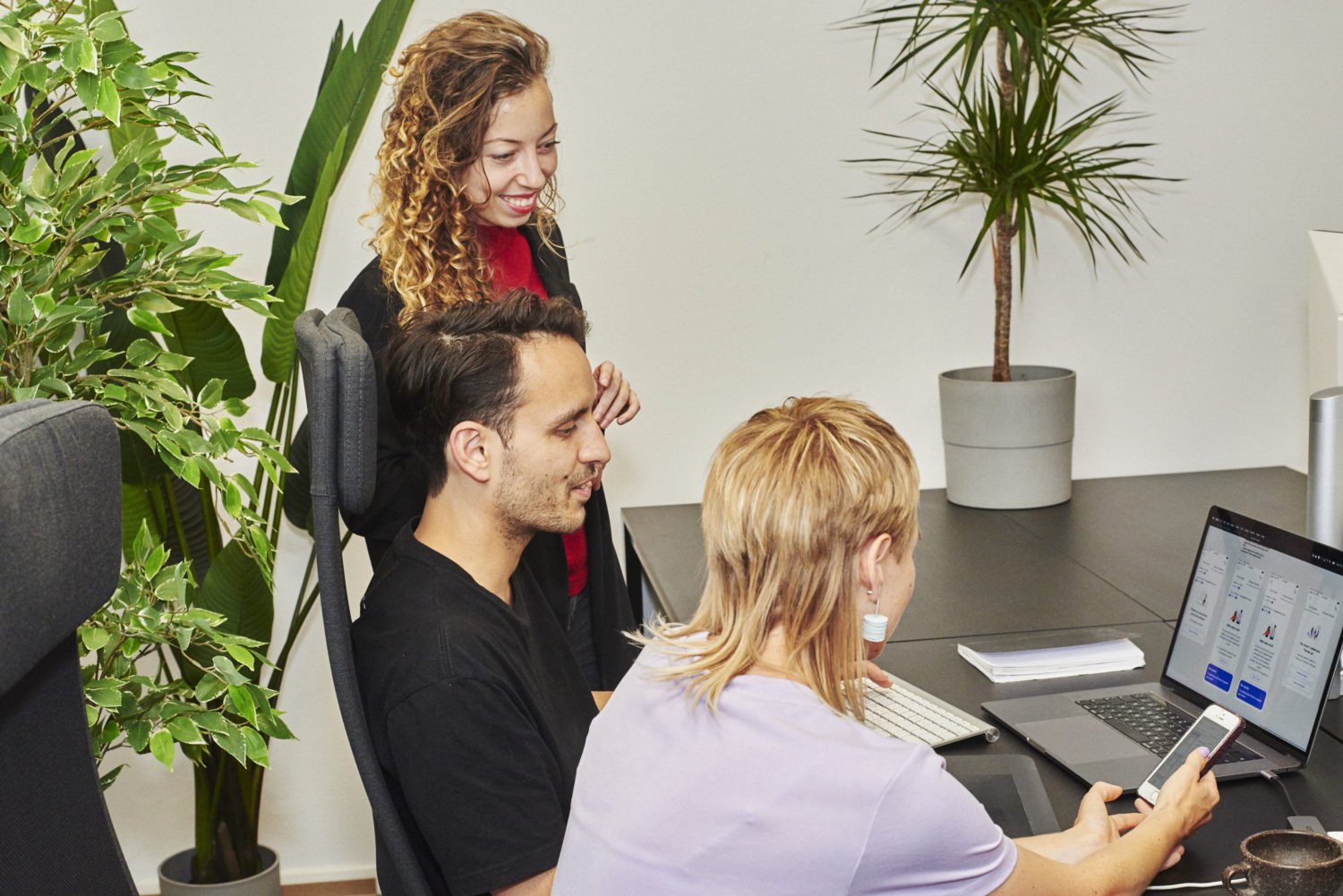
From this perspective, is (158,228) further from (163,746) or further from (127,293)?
(163,746)

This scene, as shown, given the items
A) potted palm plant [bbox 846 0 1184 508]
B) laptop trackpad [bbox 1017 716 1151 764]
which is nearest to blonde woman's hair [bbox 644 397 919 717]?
laptop trackpad [bbox 1017 716 1151 764]

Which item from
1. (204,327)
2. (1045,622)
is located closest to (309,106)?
(204,327)

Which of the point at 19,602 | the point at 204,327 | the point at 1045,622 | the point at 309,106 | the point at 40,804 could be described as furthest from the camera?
the point at 309,106

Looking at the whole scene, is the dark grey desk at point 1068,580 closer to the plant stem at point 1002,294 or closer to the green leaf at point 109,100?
the plant stem at point 1002,294

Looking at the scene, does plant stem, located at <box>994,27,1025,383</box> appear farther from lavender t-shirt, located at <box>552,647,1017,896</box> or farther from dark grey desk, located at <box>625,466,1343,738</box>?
lavender t-shirt, located at <box>552,647,1017,896</box>

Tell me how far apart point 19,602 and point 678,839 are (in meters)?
0.53

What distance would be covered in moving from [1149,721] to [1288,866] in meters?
0.49

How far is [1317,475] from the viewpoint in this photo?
181 centimetres

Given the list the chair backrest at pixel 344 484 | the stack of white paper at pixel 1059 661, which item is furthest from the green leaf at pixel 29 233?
the stack of white paper at pixel 1059 661

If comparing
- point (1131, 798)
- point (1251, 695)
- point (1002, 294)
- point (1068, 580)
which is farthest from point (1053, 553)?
point (1131, 798)

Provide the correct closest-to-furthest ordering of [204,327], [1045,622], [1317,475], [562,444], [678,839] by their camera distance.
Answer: [678,839], [562,444], [1317,475], [1045,622], [204,327]

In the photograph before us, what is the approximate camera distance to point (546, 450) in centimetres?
159

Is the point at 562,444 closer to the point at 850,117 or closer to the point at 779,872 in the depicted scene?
the point at 779,872

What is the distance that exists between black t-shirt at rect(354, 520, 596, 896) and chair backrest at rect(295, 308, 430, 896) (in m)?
0.03
